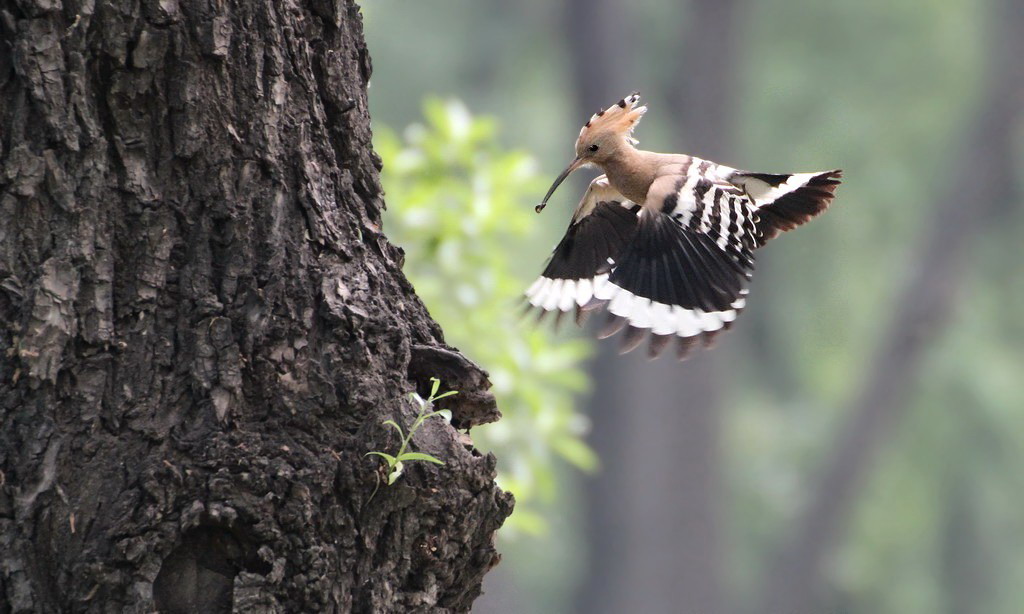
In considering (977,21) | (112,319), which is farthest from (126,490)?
(977,21)

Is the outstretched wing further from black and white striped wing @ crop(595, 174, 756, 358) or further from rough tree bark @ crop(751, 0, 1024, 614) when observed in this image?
rough tree bark @ crop(751, 0, 1024, 614)

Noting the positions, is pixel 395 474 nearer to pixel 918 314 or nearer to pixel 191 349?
pixel 191 349

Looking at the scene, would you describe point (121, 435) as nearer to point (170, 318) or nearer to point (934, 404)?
point (170, 318)

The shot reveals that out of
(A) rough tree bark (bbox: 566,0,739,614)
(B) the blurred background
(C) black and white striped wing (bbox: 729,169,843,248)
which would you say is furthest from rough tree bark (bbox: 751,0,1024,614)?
(C) black and white striped wing (bbox: 729,169,843,248)

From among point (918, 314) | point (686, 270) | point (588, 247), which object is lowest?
point (686, 270)

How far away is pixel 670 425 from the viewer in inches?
284

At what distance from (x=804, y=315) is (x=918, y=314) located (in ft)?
4.32

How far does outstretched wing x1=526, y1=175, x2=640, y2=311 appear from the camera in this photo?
1.87 metres

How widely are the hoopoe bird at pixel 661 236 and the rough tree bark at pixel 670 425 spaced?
16.7ft

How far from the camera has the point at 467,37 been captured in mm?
8617

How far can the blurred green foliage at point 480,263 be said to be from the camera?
9.41 feet

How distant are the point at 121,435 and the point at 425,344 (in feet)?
1.02

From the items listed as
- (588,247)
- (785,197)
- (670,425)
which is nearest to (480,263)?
(588,247)

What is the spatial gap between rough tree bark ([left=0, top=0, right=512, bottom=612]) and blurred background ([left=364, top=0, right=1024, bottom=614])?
17.7 feet
